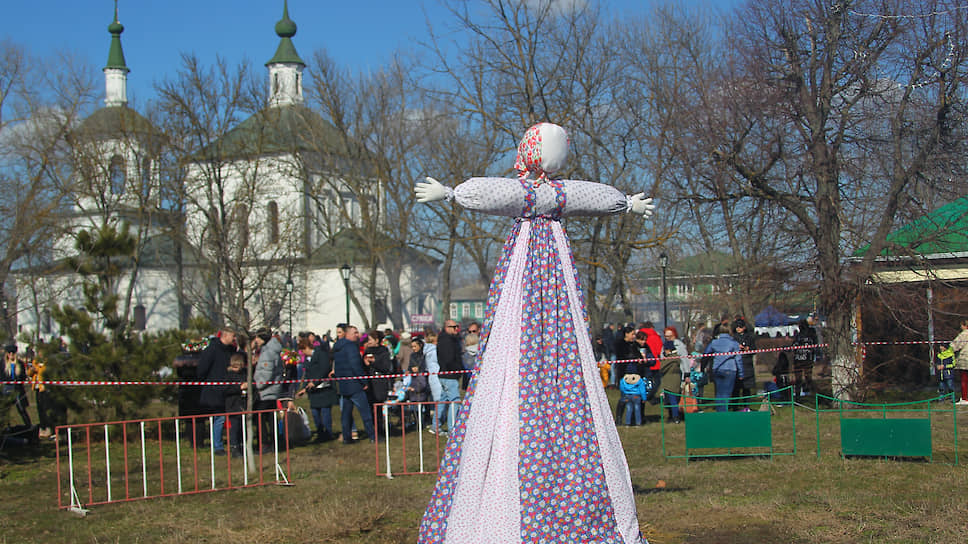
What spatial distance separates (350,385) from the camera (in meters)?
12.4

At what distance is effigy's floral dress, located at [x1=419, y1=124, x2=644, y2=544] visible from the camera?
494 cm

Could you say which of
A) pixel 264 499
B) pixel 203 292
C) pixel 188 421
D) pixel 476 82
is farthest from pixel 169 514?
pixel 203 292

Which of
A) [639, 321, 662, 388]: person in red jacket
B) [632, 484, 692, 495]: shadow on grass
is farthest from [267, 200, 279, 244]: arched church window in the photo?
[632, 484, 692, 495]: shadow on grass

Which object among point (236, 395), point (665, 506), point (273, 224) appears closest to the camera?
point (665, 506)

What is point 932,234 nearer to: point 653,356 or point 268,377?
point 653,356

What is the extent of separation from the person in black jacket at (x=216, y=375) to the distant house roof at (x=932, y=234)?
31.3ft

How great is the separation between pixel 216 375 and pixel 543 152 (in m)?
7.47

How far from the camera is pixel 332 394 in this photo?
12.9 m

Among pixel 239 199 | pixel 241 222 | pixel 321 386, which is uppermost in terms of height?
pixel 239 199

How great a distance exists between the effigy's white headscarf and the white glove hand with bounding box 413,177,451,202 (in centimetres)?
60

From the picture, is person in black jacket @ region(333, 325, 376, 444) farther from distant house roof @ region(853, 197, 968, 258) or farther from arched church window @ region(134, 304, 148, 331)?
arched church window @ region(134, 304, 148, 331)

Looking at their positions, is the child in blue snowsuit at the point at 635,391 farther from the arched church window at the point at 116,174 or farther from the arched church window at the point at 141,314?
the arched church window at the point at 141,314

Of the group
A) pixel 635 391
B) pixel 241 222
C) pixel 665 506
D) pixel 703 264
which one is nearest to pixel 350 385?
pixel 635 391

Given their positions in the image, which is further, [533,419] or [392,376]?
[392,376]
